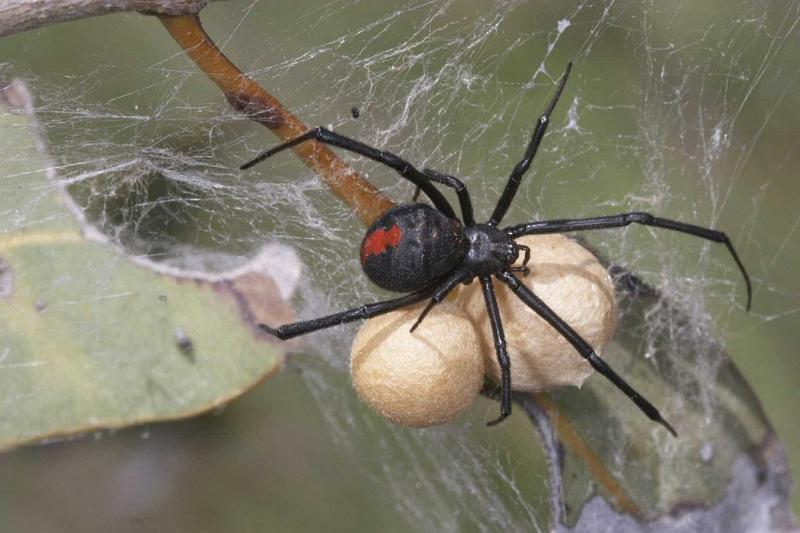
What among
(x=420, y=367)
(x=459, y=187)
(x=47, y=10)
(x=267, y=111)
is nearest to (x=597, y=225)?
(x=459, y=187)

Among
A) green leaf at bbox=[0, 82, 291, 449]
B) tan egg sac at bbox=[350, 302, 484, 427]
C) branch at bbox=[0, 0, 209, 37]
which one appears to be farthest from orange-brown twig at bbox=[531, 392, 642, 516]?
branch at bbox=[0, 0, 209, 37]

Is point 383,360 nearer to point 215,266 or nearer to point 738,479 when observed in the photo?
point 215,266

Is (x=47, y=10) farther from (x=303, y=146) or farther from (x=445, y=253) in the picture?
(x=445, y=253)

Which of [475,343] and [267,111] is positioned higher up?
[267,111]

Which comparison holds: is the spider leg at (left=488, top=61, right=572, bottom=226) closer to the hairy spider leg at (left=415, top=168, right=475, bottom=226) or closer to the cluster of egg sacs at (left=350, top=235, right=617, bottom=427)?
the hairy spider leg at (left=415, top=168, right=475, bottom=226)

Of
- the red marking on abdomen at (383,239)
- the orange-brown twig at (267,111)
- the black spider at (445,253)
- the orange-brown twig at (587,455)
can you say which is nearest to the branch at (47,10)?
the orange-brown twig at (267,111)

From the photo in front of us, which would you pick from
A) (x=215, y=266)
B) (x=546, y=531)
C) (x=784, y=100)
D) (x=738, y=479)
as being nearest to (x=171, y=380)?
(x=215, y=266)
